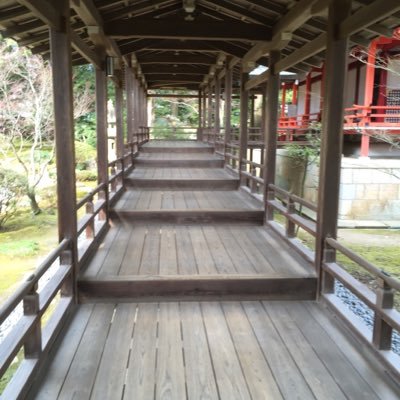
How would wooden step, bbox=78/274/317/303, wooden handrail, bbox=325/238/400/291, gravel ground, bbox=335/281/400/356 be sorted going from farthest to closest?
1. gravel ground, bbox=335/281/400/356
2. wooden step, bbox=78/274/317/303
3. wooden handrail, bbox=325/238/400/291

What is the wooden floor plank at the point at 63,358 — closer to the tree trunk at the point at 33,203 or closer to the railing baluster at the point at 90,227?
the railing baluster at the point at 90,227

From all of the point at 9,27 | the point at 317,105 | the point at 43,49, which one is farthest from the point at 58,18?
the point at 317,105

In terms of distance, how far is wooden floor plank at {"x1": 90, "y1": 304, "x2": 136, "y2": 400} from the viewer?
98.4 inches

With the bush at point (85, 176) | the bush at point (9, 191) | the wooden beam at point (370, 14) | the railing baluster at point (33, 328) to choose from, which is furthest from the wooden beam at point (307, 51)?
the bush at point (85, 176)

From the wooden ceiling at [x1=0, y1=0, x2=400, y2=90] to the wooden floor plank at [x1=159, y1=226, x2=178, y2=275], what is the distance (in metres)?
2.21

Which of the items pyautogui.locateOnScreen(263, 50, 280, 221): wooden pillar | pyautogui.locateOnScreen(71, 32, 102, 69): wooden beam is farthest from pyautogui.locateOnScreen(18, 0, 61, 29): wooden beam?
pyautogui.locateOnScreen(263, 50, 280, 221): wooden pillar

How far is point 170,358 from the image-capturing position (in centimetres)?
287

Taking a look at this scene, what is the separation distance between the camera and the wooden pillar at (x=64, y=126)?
3.57m

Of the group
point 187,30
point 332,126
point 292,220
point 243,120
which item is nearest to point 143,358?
point 332,126

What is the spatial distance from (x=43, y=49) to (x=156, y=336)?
170 inches

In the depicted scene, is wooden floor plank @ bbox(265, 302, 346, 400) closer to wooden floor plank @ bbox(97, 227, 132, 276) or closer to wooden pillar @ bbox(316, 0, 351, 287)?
wooden pillar @ bbox(316, 0, 351, 287)

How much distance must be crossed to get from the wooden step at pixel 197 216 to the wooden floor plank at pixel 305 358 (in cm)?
241

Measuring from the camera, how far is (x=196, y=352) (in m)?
2.94

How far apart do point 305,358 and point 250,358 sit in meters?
0.35
